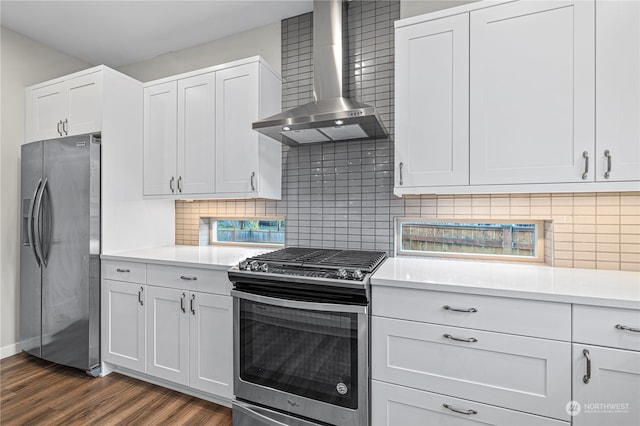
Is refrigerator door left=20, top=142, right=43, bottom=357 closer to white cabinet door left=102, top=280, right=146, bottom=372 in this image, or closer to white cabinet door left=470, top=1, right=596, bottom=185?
white cabinet door left=102, top=280, right=146, bottom=372

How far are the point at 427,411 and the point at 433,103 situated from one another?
157 cm

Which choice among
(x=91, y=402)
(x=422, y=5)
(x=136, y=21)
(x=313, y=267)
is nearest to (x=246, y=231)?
(x=313, y=267)

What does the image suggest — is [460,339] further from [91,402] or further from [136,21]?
[136,21]

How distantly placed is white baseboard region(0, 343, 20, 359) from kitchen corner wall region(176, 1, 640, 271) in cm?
210

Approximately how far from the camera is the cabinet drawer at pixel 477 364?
4.30ft

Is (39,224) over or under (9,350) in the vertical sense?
over

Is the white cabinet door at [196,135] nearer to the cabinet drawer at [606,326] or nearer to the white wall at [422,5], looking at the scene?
the white wall at [422,5]

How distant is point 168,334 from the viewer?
2164 millimetres

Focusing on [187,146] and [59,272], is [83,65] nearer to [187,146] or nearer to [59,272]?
[187,146]

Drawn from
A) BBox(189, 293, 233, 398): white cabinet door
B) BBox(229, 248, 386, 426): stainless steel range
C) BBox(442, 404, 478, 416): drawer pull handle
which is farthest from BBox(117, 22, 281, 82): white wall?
BBox(442, 404, 478, 416): drawer pull handle

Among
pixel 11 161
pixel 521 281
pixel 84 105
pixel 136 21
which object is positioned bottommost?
pixel 521 281

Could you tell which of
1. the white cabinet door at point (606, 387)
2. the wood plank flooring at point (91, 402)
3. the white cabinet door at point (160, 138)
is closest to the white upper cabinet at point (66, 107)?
the white cabinet door at point (160, 138)

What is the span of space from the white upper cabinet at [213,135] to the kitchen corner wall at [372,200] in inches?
8.7

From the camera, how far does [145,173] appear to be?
2693 mm
